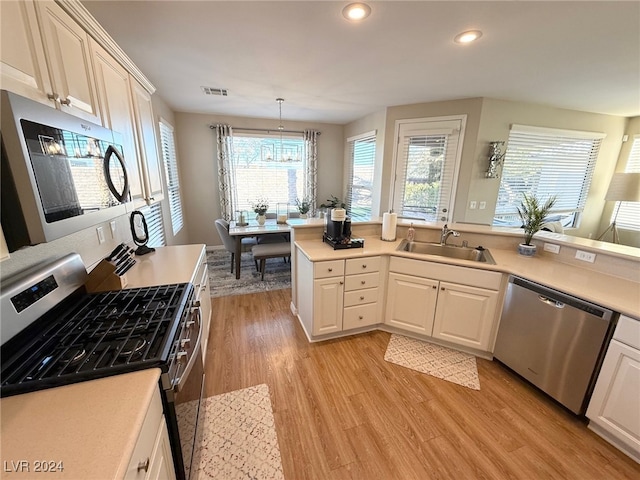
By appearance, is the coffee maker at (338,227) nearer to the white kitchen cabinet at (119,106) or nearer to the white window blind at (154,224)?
the white kitchen cabinet at (119,106)

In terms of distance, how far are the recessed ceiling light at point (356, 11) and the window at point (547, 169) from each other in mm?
3145

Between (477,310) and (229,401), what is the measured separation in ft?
6.88

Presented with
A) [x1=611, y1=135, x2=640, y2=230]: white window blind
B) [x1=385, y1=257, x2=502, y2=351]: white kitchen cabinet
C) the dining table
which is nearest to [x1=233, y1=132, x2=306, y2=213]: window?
the dining table

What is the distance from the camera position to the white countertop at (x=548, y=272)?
151 cm

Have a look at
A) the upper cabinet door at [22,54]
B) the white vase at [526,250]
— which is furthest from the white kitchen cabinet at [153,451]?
the white vase at [526,250]

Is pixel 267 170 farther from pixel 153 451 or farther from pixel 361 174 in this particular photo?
pixel 153 451

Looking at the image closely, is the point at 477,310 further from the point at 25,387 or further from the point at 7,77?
the point at 7,77

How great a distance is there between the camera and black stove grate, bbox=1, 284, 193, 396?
85 centimetres

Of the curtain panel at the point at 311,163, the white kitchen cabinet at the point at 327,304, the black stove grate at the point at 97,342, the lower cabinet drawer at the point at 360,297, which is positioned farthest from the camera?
the curtain panel at the point at 311,163

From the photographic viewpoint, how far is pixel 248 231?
380 cm

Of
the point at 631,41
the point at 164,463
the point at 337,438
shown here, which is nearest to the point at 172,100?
the point at 164,463

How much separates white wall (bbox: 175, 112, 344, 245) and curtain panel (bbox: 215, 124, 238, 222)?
5.4 inches

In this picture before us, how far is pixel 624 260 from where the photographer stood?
1778 millimetres

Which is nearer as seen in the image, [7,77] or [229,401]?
[7,77]
